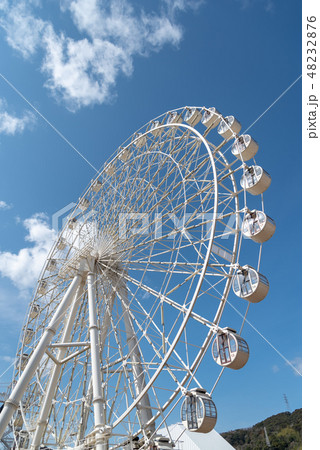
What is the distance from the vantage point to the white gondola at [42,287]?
20625mm

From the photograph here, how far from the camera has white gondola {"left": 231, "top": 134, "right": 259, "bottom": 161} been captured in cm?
1511

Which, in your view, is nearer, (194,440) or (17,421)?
(17,421)

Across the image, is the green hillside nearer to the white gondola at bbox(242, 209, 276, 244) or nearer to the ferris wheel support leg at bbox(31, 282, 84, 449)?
the ferris wheel support leg at bbox(31, 282, 84, 449)

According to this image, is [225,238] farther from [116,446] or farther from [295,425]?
[295,425]

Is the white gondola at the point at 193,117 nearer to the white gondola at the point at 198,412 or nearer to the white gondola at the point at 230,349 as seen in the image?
the white gondola at the point at 230,349

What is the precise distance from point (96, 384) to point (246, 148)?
10.2m

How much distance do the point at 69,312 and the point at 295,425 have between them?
55732 millimetres

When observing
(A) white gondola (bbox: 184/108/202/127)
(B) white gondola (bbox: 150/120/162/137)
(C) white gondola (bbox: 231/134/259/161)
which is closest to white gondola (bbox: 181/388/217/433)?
(C) white gondola (bbox: 231/134/259/161)

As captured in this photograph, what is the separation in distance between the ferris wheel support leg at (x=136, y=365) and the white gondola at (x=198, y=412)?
186 centimetres

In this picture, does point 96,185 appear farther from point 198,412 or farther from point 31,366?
point 198,412

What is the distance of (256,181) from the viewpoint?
13.9 meters

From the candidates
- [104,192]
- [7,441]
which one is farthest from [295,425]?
[104,192]

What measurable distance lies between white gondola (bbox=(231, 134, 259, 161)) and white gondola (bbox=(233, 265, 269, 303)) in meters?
4.82

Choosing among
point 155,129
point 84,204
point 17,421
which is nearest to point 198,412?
point 155,129
